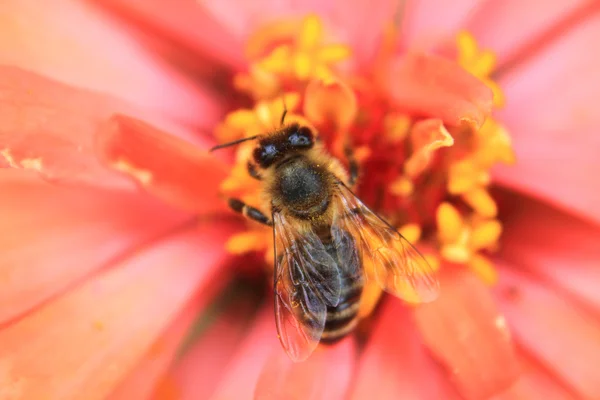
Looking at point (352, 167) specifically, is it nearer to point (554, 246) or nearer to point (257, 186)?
point (257, 186)

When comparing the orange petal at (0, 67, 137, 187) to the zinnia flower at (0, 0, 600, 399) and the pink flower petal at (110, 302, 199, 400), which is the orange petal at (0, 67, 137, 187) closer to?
the zinnia flower at (0, 0, 600, 399)

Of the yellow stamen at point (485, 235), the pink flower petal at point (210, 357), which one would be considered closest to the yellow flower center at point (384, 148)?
the yellow stamen at point (485, 235)

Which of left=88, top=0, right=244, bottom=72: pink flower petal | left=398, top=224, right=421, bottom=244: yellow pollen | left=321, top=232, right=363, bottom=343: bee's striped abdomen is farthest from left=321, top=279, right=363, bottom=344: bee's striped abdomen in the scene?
left=88, top=0, right=244, bottom=72: pink flower petal

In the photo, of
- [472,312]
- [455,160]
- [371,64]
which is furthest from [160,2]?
[472,312]

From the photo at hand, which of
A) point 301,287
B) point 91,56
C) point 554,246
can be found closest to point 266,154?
point 301,287

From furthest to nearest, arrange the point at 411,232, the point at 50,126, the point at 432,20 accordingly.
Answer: the point at 432,20
the point at 411,232
the point at 50,126

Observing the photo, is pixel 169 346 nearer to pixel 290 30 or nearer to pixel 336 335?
pixel 336 335

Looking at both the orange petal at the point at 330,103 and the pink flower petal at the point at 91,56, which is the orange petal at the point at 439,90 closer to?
the orange petal at the point at 330,103
